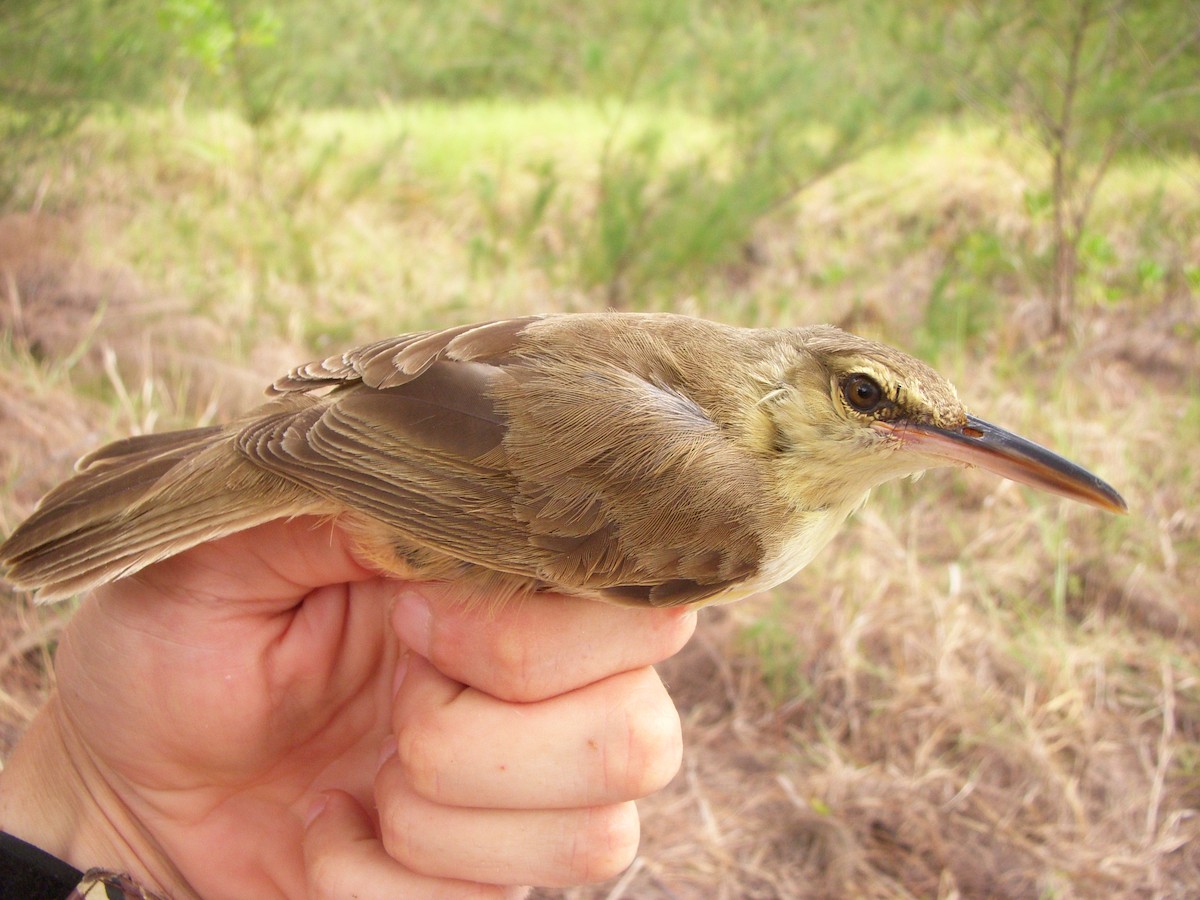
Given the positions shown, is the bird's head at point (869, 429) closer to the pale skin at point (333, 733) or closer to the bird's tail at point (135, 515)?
the pale skin at point (333, 733)

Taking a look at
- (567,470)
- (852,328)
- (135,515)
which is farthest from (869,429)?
(852,328)

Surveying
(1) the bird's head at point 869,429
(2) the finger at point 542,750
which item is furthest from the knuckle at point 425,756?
(1) the bird's head at point 869,429

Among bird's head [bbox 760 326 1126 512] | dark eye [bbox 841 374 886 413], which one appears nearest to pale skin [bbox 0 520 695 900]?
bird's head [bbox 760 326 1126 512]

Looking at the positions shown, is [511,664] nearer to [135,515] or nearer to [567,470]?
[567,470]

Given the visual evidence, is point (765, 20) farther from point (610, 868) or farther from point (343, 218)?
point (610, 868)

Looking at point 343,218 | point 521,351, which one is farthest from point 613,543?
point 343,218

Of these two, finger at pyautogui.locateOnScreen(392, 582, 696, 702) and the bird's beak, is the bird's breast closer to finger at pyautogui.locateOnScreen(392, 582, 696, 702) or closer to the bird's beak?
finger at pyautogui.locateOnScreen(392, 582, 696, 702)
